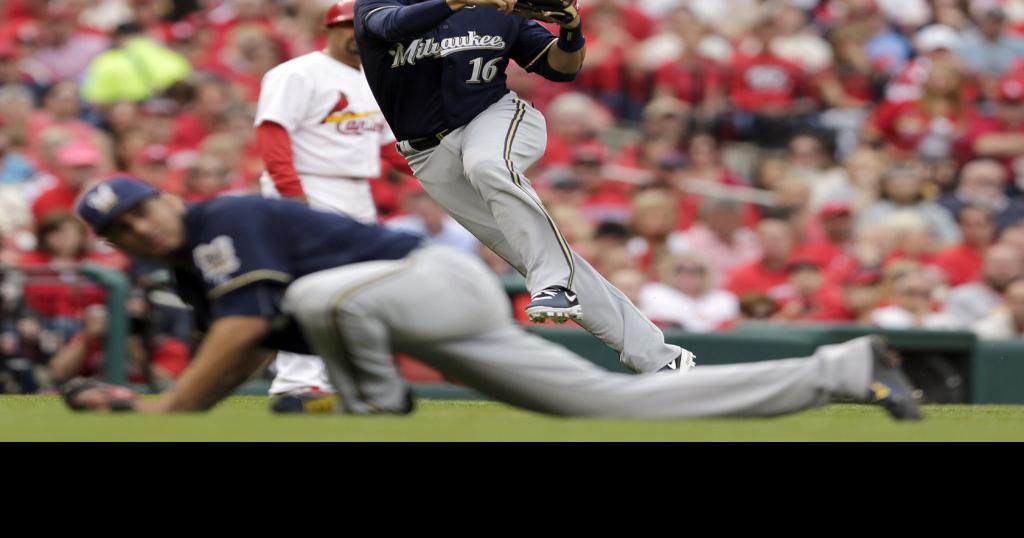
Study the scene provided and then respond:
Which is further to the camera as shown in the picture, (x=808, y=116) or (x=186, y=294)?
(x=808, y=116)

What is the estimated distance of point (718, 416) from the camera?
502 centimetres

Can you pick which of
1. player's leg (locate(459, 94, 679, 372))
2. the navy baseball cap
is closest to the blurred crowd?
player's leg (locate(459, 94, 679, 372))

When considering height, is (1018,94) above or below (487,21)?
above

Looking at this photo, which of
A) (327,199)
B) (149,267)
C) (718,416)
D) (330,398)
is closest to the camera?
(718,416)

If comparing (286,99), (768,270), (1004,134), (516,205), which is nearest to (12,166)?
(286,99)

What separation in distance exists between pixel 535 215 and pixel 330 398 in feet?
4.15

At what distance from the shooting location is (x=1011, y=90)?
45.9ft

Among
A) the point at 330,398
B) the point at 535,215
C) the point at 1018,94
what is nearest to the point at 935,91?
the point at 1018,94

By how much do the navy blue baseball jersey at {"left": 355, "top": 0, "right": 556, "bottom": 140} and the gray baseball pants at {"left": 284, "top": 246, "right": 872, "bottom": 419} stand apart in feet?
5.69

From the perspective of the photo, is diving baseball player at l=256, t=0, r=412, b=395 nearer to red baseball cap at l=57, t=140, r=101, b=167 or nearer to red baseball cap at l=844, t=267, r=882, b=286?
red baseball cap at l=57, t=140, r=101, b=167

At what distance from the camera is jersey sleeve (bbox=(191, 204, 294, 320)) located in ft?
15.9

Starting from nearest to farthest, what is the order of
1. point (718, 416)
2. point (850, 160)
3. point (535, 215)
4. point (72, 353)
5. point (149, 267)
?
Result: point (718, 416)
point (535, 215)
point (72, 353)
point (149, 267)
point (850, 160)

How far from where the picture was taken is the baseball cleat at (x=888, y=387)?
512cm

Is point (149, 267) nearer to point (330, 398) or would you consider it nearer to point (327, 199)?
point (327, 199)
